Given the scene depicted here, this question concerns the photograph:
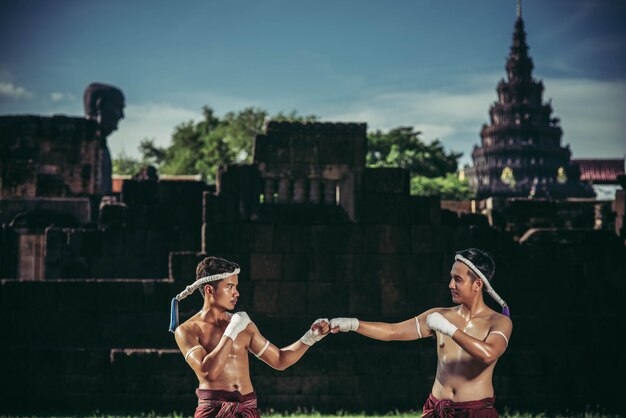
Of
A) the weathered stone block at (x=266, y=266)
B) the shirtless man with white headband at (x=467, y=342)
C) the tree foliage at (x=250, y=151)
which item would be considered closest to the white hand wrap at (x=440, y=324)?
the shirtless man with white headband at (x=467, y=342)

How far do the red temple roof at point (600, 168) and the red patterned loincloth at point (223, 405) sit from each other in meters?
82.3

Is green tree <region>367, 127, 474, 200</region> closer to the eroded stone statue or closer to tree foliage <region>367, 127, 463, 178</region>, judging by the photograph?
tree foliage <region>367, 127, 463, 178</region>

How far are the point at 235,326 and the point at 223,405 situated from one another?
674 mm

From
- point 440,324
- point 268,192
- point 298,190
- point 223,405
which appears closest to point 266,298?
point 268,192

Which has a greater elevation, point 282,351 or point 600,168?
point 600,168

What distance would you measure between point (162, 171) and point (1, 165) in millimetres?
39669

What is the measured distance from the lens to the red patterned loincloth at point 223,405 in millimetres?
7215

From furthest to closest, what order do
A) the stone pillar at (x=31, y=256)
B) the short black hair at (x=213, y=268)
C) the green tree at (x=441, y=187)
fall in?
1. the green tree at (x=441, y=187)
2. the stone pillar at (x=31, y=256)
3. the short black hair at (x=213, y=268)

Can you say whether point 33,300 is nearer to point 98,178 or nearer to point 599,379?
point 599,379

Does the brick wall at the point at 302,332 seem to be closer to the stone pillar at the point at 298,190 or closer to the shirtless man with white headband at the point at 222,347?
the stone pillar at the point at 298,190

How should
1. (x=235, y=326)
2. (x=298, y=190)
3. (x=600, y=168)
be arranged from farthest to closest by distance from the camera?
(x=600, y=168) < (x=298, y=190) < (x=235, y=326)

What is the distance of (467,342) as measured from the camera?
697cm

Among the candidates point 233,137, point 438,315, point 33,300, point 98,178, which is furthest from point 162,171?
point 438,315

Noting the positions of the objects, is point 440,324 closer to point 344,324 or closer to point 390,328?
point 390,328
